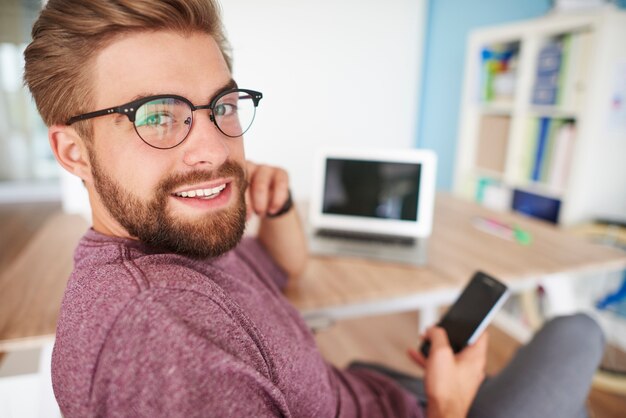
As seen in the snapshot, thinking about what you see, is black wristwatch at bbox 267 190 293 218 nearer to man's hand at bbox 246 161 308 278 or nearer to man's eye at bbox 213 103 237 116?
man's hand at bbox 246 161 308 278

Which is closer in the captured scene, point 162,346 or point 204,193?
point 162,346

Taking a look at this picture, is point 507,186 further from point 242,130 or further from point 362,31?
point 242,130

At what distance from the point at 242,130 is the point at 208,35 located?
136mm

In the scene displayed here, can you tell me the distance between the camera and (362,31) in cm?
166

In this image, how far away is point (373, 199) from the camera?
1215 millimetres

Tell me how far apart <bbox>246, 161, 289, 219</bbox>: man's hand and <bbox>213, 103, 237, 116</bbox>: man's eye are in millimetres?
300

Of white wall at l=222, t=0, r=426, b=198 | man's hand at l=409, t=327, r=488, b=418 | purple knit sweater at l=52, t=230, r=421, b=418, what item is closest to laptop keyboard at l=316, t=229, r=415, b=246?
white wall at l=222, t=0, r=426, b=198

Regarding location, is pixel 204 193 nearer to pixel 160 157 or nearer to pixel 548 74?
pixel 160 157

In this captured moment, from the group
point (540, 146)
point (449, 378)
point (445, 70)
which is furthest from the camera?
point (445, 70)

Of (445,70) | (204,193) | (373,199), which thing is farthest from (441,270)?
(445,70)

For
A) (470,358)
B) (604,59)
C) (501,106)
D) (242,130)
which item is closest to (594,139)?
(604,59)

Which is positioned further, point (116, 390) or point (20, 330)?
point (20, 330)

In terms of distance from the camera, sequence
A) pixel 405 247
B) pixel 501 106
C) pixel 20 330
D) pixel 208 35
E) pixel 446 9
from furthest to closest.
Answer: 1. pixel 446 9
2. pixel 501 106
3. pixel 405 247
4. pixel 20 330
5. pixel 208 35

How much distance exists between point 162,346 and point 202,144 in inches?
10.1
